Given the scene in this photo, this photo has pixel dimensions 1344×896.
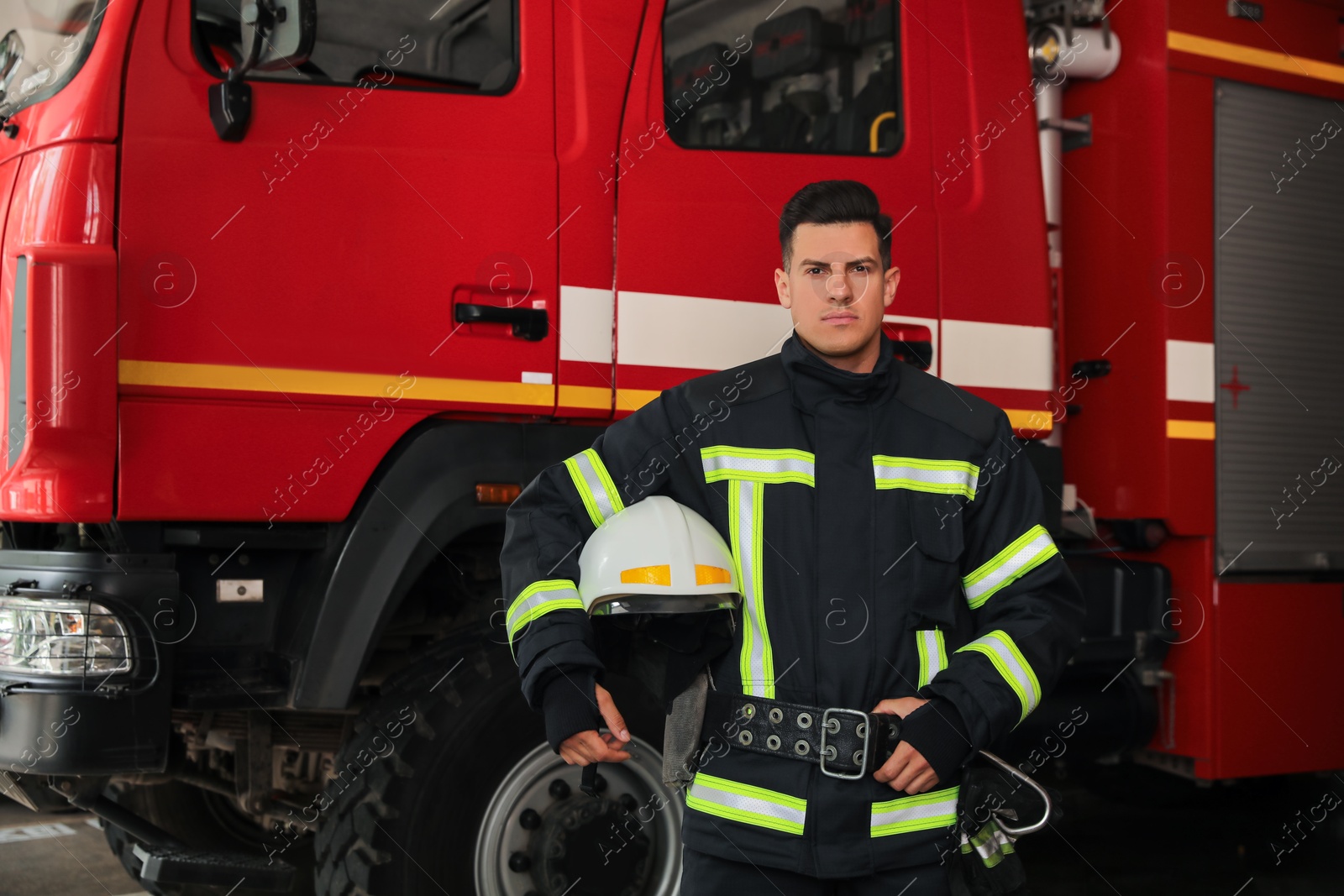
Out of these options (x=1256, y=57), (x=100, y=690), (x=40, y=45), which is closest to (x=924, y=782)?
(x=100, y=690)

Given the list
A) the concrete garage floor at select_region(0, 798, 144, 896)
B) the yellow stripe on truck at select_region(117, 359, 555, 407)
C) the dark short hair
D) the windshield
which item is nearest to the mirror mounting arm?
the windshield

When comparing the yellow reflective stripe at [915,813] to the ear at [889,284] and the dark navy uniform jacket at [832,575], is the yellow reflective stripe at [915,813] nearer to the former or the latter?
the dark navy uniform jacket at [832,575]

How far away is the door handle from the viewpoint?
2.79m

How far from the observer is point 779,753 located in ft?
6.46

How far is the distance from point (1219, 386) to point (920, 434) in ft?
6.90

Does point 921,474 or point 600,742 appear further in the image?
point 921,474

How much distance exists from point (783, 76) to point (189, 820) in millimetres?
2687

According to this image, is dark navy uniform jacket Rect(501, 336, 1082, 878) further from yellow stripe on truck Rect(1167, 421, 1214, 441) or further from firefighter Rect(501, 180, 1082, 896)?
yellow stripe on truck Rect(1167, 421, 1214, 441)

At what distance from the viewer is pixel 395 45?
284cm

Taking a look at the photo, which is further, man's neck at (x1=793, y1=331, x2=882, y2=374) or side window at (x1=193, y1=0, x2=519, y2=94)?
side window at (x1=193, y1=0, x2=519, y2=94)

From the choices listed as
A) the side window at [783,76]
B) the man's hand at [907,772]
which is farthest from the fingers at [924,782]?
the side window at [783,76]

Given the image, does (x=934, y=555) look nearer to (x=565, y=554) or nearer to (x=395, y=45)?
(x=565, y=554)

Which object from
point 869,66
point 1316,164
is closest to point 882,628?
point 869,66

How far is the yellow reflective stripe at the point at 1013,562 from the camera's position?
2043 millimetres
